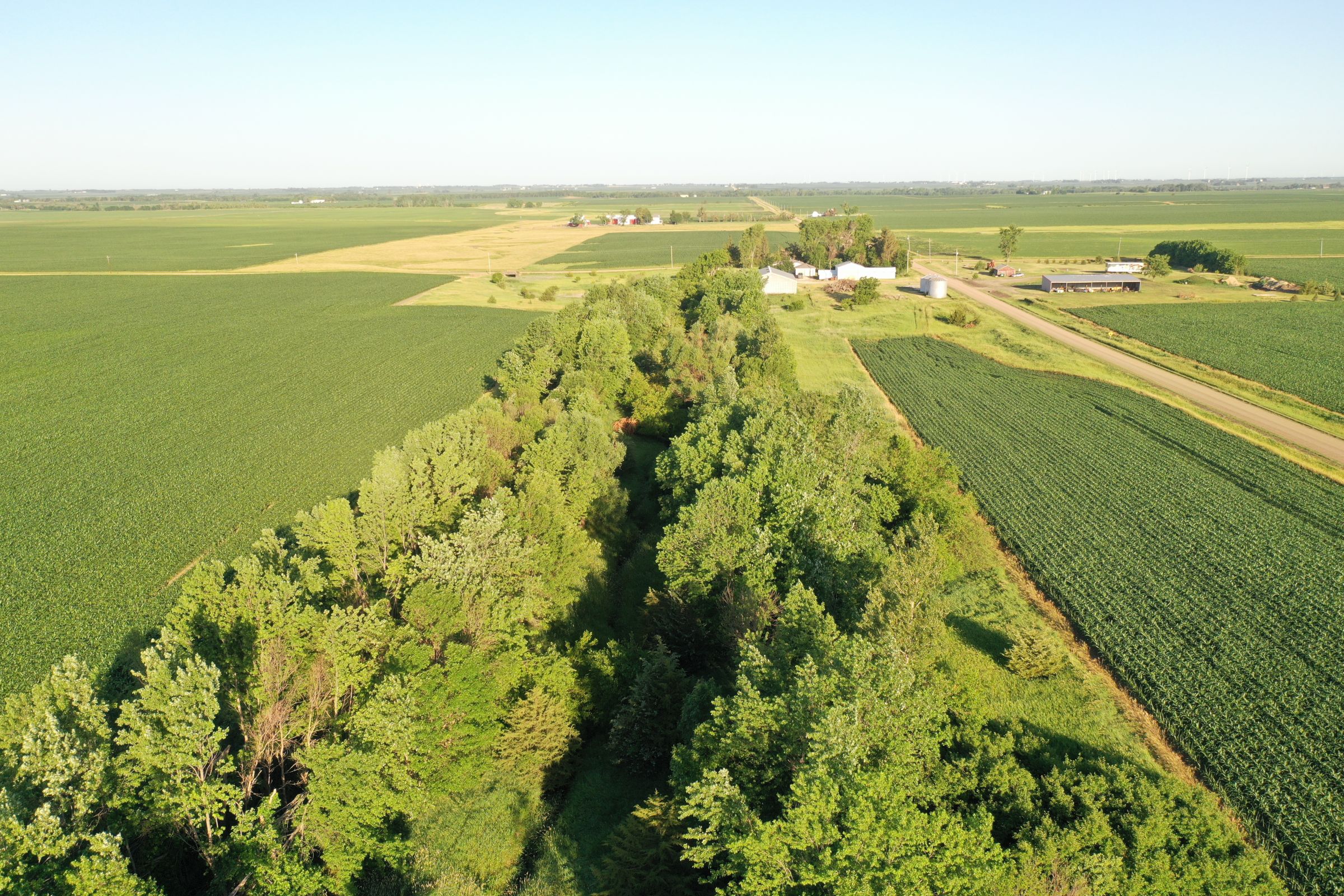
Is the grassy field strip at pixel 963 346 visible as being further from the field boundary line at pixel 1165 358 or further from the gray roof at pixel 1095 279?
the gray roof at pixel 1095 279

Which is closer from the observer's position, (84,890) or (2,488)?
(84,890)

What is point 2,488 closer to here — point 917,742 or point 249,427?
point 249,427

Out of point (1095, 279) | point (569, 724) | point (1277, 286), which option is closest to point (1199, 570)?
point (569, 724)

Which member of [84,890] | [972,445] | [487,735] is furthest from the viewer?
[972,445]

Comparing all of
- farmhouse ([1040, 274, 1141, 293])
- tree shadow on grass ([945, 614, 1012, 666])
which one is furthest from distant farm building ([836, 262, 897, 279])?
tree shadow on grass ([945, 614, 1012, 666])

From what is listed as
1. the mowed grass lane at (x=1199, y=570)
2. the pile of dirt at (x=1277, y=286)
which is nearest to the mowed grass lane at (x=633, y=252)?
the pile of dirt at (x=1277, y=286)

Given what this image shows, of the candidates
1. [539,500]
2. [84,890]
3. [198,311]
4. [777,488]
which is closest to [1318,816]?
[777,488]

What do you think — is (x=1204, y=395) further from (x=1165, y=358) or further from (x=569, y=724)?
(x=569, y=724)
